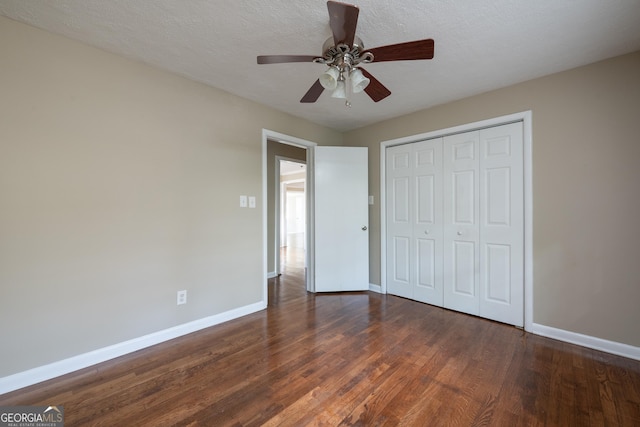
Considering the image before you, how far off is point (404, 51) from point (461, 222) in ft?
6.73

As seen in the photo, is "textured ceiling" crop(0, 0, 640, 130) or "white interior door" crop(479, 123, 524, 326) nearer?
"textured ceiling" crop(0, 0, 640, 130)

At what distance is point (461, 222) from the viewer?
2898 millimetres

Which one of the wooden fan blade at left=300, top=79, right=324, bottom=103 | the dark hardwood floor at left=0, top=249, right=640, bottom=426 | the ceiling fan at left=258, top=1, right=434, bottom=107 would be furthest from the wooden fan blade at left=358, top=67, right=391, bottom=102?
the dark hardwood floor at left=0, top=249, right=640, bottom=426

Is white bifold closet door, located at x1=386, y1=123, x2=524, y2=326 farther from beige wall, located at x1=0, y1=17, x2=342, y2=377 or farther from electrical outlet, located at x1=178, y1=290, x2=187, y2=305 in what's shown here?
electrical outlet, located at x1=178, y1=290, x2=187, y2=305

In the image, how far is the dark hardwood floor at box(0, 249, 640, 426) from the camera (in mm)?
1447

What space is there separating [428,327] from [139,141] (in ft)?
10.1

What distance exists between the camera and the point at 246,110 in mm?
2867

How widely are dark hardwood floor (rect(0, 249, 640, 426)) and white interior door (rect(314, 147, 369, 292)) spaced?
1107 mm

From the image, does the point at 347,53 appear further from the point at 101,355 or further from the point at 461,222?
the point at 101,355

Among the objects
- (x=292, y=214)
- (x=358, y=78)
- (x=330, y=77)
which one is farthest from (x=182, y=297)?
(x=292, y=214)

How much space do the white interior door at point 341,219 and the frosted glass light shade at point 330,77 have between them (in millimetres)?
1895

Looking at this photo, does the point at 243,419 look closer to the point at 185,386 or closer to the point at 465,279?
the point at 185,386

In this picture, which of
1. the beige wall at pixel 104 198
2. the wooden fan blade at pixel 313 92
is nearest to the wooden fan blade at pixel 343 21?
the wooden fan blade at pixel 313 92

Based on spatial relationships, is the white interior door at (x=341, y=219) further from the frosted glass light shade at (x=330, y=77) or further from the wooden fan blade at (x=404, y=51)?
the wooden fan blade at (x=404, y=51)
